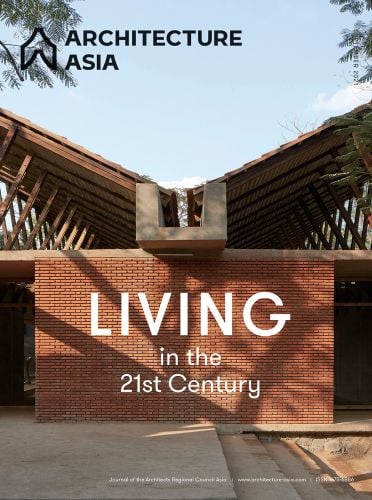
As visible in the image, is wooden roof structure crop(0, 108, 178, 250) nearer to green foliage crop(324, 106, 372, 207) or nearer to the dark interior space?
green foliage crop(324, 106, 372, 207)

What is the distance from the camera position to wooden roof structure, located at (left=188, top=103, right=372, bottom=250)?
14.3m

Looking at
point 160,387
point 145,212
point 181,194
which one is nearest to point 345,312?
point 160,387

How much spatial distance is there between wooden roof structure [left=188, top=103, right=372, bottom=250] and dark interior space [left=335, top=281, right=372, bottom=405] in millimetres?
2348

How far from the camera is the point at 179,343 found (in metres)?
14.4

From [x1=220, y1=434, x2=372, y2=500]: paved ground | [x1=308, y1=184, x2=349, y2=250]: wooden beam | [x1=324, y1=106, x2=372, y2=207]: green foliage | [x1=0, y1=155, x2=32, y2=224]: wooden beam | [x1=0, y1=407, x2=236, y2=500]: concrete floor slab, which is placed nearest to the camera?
[x1=0, y1=407, x2=236, y2=500]: concrete floor slab

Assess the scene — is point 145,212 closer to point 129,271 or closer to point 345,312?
point 129,271

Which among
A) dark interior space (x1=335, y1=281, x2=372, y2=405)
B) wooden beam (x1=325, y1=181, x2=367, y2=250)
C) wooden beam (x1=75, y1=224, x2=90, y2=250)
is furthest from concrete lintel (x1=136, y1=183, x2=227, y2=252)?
wooden beam (x1=75, y1=224, x2=90, y2=250)

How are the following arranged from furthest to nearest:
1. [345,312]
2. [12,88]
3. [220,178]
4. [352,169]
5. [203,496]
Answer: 1. [345,312]
2. [12,88]
3. [352,169]
4. [220,178]
5. [203,496]

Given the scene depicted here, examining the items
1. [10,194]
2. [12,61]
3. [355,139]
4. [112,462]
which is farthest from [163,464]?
[12,61]

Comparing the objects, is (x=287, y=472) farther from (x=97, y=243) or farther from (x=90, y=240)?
(x=97, y=243)

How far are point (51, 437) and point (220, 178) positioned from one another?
234 inches

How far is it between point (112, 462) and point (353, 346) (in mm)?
13791

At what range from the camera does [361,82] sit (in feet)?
52.3

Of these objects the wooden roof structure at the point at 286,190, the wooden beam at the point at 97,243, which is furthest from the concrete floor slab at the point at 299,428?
the wooden beam at the point at 97,243
